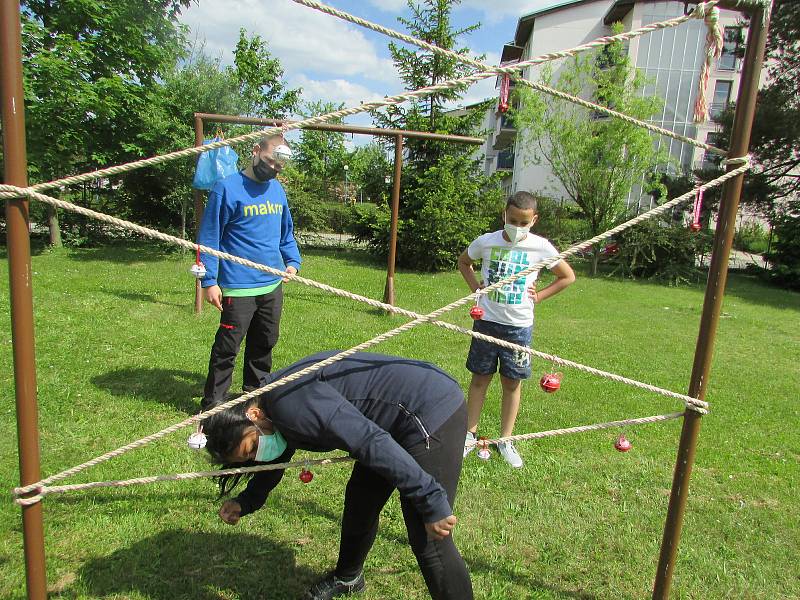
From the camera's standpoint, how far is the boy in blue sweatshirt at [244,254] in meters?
3.45

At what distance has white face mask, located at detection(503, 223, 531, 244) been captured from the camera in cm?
322

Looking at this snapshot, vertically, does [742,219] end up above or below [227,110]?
below

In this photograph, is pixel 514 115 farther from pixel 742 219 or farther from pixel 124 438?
pixel 124 438

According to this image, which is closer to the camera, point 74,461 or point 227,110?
point 74,461

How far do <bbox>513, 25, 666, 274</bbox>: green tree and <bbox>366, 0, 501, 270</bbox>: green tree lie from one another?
356 cm

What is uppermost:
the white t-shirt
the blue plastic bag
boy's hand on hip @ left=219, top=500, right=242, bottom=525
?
the blue plastic bag

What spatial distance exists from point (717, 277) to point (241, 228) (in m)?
2.67

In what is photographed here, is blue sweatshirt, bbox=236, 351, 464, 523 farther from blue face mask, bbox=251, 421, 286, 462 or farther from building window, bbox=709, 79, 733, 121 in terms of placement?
building window, bbox=709, 79, 733, 121

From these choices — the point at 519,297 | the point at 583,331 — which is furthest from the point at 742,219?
the point at 519,297

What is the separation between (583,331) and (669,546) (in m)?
5.54

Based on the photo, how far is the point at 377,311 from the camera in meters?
7.79

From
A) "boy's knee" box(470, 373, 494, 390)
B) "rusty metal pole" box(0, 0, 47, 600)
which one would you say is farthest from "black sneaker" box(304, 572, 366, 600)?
"boy's knee" box(470, 373, 494, 390)

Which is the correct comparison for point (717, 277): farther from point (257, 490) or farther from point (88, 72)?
point (88, 72)

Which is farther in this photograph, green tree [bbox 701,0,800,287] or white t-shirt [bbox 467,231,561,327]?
green tree [bbox 701,0,800,287]
